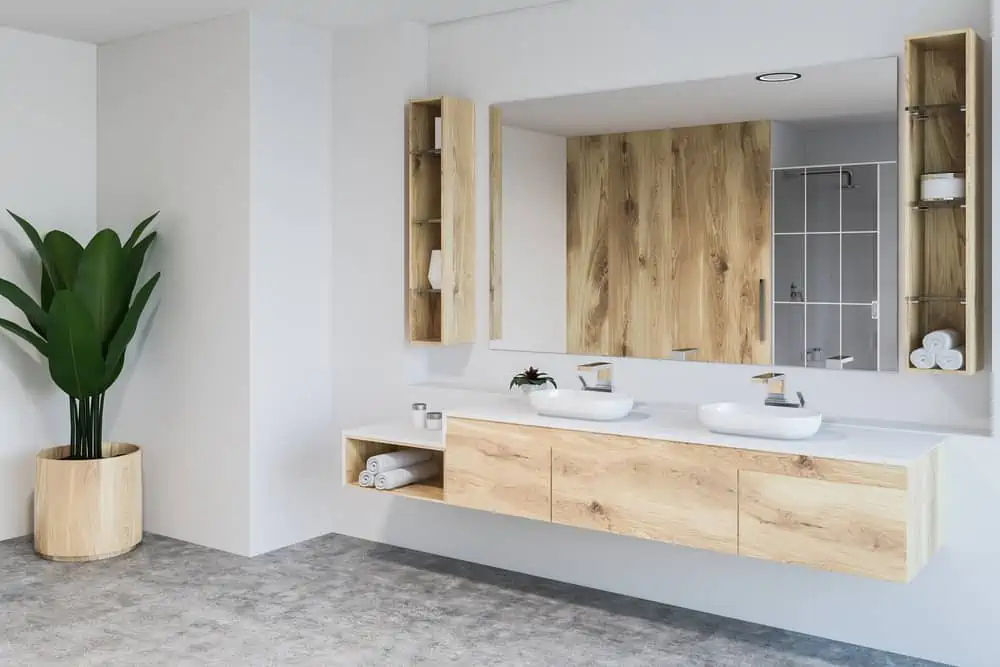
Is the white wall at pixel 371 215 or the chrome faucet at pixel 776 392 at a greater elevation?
the white wall at pixel 371 215

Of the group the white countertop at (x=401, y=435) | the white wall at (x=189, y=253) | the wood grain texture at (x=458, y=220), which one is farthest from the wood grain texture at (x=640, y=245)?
the white wall at (x=189, y=253)

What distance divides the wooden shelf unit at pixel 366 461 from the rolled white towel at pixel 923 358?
72.4 inches

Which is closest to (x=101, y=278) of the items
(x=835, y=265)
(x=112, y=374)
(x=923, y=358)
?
(x=112, y=374)

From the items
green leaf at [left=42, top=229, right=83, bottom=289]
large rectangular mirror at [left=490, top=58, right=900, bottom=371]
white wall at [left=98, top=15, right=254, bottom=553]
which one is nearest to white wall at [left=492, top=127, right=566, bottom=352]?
large rectangular mirror at [left=490, top=58, right=900, bottom=371]

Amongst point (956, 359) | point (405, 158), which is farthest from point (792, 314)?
point (405, 158)

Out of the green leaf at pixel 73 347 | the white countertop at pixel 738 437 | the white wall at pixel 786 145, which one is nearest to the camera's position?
the white countertop at pixel 738 437

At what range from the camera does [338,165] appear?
482 centimetres

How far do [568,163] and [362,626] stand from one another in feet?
6.46

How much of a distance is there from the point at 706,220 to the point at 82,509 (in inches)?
115

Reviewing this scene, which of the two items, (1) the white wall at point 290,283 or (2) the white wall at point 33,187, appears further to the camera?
(2) the white wall at point 33,187

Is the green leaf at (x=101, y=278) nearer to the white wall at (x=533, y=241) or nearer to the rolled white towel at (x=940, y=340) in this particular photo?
the white wall at (x=533, y=241)

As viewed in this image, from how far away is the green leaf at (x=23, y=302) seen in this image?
14.5 ft

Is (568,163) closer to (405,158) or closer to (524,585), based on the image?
(405,158)

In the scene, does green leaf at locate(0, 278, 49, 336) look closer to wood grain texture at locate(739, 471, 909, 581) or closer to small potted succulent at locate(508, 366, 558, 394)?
small potted succulent at locate(508, 366, 558, 394)
